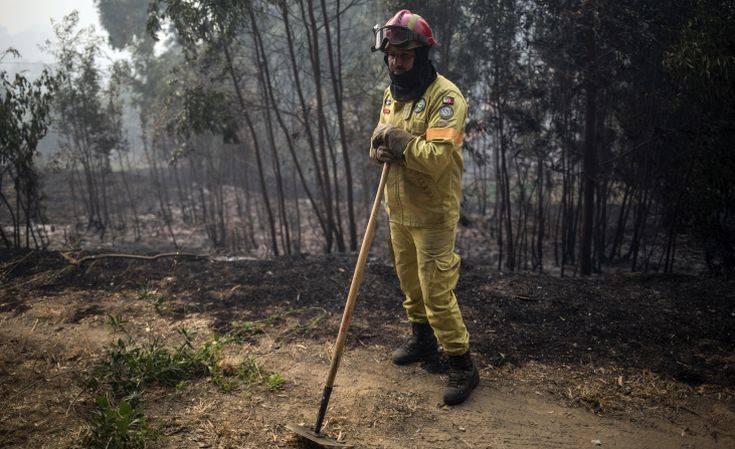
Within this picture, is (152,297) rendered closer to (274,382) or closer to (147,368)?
(147,368)

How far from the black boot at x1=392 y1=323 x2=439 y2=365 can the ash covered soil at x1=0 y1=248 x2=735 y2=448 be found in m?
0.08

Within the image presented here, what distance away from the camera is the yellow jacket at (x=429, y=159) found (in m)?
2.53

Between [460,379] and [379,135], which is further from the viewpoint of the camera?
[460,379]

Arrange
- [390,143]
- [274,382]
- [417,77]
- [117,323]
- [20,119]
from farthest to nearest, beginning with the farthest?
1. [20,119]
2. [117,323]
3. [274,382]
4. [417,77]
5. [390,143]

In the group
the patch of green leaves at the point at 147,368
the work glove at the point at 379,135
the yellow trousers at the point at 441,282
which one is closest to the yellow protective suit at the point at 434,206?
the yellow trousers at the point at 441,282

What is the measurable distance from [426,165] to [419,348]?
1.35 metres

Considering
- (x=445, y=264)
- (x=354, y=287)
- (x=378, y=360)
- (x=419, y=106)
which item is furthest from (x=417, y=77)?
(x=378, y=360)

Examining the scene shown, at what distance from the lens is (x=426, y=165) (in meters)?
2.52

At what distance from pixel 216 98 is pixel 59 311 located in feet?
13.9

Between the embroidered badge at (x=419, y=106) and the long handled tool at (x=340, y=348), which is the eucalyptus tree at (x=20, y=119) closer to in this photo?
the long handled tool at (x=340, y=348)

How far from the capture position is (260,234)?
534 inches

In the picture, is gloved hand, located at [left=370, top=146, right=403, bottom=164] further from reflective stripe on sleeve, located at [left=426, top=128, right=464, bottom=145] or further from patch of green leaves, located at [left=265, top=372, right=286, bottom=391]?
patch of green leaves, located at [left=265, top=372, right=286, bottom=391]

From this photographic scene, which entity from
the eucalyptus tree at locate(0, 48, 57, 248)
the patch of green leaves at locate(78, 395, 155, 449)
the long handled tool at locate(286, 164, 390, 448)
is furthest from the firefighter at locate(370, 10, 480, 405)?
the eucalyptus tree at locate(0, 48, 57, 248)

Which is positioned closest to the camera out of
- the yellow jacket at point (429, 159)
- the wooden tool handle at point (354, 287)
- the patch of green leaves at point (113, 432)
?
the patch of green leaves at point (113, 432)
